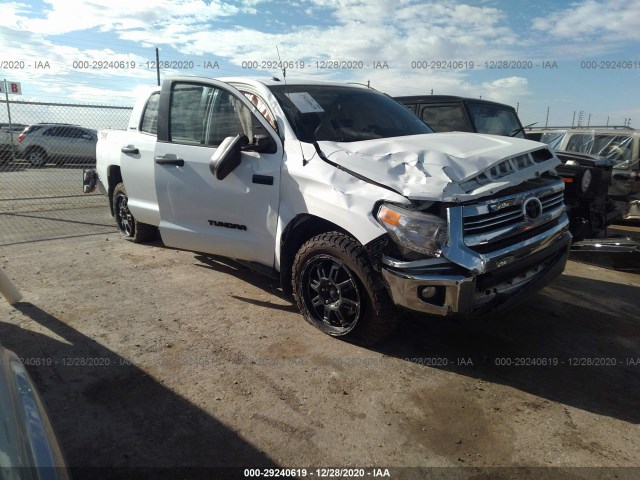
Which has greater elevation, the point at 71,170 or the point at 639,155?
the point at 639,155

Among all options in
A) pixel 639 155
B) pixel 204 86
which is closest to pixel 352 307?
pixel 204 86

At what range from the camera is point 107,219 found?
816 centimetres

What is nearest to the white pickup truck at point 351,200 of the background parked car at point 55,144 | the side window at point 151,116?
the side window at point 151,116

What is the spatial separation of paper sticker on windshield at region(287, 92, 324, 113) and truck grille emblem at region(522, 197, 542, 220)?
5.97 feet

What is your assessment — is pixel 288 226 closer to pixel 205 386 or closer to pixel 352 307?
pixel 352 307

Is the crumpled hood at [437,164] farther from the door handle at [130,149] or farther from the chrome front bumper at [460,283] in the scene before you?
the door handle at [130,149]

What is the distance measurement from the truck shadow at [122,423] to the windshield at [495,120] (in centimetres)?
548

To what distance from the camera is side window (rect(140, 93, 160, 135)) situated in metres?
5.17

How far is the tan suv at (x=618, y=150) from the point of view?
6.89 meters

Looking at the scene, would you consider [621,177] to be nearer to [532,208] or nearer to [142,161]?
[532,208]

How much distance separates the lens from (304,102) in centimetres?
400

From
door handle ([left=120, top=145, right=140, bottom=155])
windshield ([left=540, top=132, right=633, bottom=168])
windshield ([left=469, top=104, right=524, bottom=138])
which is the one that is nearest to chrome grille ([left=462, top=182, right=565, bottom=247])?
windshield ([left=469, top=104, right=524, bottom=138])

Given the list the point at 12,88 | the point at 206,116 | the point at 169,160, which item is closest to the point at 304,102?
the point at 206,116

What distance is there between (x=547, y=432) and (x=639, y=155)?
6945 mm
